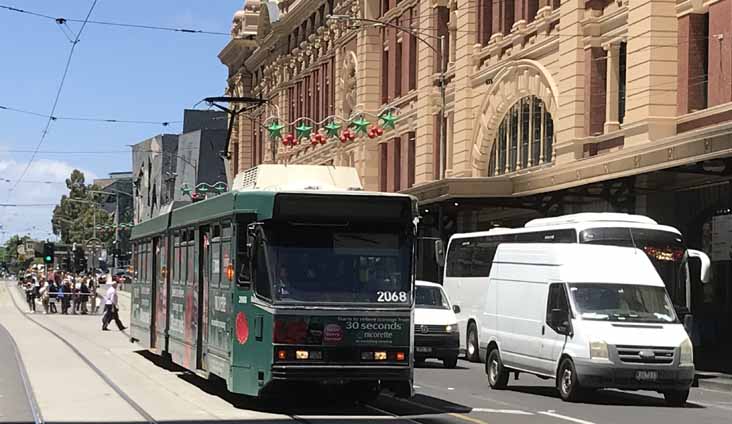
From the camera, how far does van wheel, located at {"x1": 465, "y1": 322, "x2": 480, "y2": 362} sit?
106 feet

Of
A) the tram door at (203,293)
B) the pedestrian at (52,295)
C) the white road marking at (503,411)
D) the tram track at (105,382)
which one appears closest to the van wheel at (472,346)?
the tram track at (105,382)

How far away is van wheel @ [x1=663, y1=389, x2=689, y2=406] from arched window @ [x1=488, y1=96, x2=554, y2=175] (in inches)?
741

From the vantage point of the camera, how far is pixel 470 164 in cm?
4525

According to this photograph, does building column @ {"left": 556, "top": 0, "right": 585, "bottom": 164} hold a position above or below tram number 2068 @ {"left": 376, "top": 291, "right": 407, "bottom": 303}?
above

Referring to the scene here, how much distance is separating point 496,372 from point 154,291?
7.42 meters

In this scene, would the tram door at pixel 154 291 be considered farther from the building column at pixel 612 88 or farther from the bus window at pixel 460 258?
the building column at pixel 612 88

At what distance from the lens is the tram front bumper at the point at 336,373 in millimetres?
16203

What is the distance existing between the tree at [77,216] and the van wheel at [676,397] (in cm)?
13224

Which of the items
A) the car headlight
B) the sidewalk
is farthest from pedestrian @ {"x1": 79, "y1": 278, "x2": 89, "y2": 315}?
the car headlight

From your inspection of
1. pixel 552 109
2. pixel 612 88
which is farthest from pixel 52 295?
pixel 612 88

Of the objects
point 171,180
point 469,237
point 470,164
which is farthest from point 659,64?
point 171,180

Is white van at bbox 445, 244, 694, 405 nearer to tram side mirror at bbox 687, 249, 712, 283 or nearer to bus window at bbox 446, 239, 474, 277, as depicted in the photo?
tram side mirror at bbox 687, 249, 712, 283

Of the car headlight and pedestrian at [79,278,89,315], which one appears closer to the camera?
the car headlight

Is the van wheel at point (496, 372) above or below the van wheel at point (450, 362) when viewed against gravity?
above
